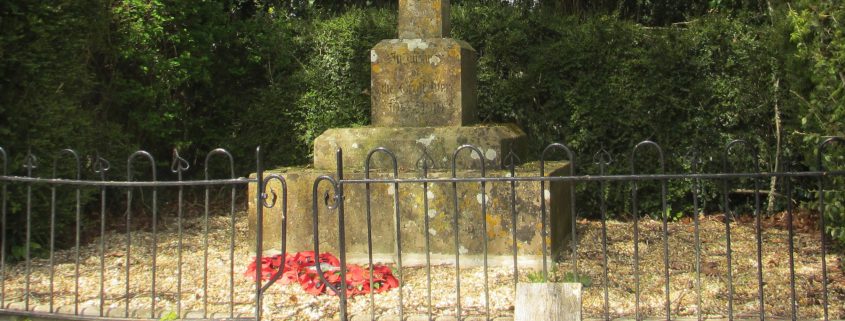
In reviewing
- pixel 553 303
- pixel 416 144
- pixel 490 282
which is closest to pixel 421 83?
pixel 416 144

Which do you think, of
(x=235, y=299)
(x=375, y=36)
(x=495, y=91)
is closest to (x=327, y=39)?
(x=375, y=36)

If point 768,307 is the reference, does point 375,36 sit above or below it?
above

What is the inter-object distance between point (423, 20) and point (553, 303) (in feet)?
11.5

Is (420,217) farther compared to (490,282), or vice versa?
(420,217)

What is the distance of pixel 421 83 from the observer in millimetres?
6633

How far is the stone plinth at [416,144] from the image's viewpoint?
6.40 m

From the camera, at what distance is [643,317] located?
4.54m

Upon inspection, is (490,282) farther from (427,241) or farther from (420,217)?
(427,241)

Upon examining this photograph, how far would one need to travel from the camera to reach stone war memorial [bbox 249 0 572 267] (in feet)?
19.4

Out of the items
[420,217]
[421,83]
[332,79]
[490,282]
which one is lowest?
[490,282]

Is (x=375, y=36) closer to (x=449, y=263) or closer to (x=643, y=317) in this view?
(x=449, y=263)

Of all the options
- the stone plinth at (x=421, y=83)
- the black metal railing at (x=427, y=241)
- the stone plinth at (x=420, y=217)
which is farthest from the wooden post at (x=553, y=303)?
the stone plinth at (x=421, y=83)

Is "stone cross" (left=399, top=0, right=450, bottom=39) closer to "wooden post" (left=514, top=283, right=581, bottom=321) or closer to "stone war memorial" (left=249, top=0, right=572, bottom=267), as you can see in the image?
"stone war memorial" (left=249, top=0, right=572, bottom=267)

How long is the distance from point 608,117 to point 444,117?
270 cm
